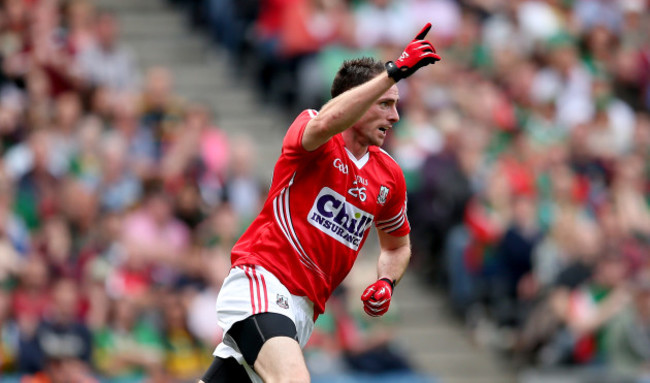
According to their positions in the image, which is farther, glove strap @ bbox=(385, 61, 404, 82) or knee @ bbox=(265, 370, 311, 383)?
knee @ bbox=(265, 370, 311, 383)

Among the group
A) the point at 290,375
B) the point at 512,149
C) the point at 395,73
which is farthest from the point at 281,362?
the point at 512,149

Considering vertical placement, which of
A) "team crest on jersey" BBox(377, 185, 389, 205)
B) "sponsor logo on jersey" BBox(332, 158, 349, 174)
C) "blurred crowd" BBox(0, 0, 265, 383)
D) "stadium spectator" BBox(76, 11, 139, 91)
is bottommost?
"team crest on jersey" BBox(377, 185, 389, 205)

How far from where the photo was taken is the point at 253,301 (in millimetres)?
6531

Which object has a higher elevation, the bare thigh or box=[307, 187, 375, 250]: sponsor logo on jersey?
box=[307, 187, 375, 250]: sponsor logo on jersey

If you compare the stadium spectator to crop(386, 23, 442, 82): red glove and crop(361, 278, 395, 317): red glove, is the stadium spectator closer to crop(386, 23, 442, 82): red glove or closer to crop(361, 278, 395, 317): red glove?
crop(361, 278, 395, 317): red glove

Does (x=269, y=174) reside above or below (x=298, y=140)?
above

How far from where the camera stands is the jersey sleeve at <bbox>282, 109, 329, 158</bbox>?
21.1 feet

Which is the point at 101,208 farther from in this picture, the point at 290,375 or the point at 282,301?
the point at 290,375

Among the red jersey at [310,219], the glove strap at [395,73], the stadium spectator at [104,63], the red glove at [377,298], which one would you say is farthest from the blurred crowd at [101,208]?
the glove strap at [395,73]

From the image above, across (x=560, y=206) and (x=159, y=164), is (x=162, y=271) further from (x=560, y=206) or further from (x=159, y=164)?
(x=560, y=206)

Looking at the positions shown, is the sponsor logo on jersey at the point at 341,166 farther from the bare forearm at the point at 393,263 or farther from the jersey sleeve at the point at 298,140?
the bare forearm at the point at 393,263

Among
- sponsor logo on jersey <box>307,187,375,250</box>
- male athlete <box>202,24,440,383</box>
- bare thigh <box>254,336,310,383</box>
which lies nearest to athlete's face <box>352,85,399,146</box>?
male athlete <box>202,24,440,383</box>

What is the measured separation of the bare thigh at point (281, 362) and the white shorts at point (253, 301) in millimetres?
225

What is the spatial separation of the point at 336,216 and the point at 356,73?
2.70 feet
